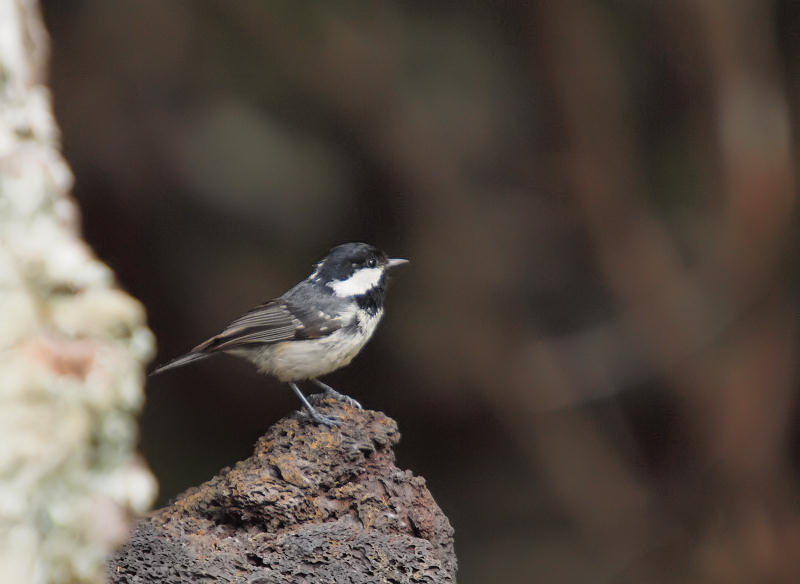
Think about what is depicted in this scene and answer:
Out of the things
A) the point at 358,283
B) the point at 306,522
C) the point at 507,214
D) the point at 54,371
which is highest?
the point at 507,214

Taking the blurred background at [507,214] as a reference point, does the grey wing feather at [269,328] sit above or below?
below

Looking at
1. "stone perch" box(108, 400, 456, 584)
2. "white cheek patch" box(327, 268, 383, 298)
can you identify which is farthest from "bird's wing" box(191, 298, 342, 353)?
"stone perch" box(108, 400, 456, 584)

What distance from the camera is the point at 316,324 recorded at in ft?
11.5

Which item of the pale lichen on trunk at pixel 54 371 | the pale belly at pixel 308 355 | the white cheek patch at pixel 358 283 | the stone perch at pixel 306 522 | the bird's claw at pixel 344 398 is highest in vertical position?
the white cheek patch at pixel 358 283

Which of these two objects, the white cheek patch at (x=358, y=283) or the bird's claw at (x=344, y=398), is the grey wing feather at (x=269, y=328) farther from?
the bird's claw at (x=344, y=398)

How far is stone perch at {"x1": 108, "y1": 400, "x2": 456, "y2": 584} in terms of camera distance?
187 cm

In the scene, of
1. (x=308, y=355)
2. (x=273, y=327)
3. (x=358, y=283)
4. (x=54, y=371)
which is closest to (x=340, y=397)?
(x=308, y=355)

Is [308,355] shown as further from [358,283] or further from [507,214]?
[507,214]

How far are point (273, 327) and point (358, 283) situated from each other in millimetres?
376

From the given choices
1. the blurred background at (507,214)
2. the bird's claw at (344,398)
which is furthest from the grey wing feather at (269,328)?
the blurred background at (507,214)

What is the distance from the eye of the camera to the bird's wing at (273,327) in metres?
3.44

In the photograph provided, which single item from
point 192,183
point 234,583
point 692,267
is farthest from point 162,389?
point 234,583

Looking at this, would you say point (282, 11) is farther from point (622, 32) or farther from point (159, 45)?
point (622, 32)

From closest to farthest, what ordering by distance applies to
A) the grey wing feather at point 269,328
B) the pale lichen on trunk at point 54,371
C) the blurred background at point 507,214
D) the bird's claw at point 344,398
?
1. the pale lichen on trunk at point 54,371
2. the bird's claw at point 344,398
3. the grey wing feather at point 269,328
4. the blurred background at point 507,214
